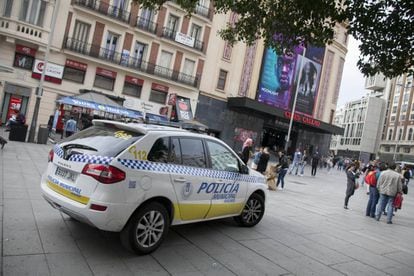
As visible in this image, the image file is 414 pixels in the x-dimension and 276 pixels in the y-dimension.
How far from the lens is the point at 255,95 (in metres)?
37.0

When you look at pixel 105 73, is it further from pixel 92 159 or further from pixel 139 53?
pixel 92 159

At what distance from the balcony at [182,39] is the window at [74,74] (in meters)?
8.04

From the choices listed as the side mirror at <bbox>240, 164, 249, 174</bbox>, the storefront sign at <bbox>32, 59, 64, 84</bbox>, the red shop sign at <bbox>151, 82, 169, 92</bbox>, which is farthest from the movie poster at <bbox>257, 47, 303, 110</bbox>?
the side mirror at <bbox>240, 164, 249, 174</bbox>

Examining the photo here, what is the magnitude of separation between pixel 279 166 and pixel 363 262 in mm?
8305

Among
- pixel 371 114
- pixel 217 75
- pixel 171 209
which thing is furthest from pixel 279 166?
pixel 371 114

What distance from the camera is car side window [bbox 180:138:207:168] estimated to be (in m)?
5.52

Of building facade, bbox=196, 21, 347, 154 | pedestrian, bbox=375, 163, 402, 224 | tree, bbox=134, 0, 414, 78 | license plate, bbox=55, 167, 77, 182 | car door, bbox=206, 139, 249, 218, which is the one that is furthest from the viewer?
building facade, bbox=196, 21, 347, 154

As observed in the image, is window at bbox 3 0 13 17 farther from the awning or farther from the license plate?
the license plate

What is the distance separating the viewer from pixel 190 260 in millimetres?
4945

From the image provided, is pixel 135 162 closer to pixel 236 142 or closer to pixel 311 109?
pixel 236 142

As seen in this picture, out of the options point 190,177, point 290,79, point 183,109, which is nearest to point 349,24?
point 190,177

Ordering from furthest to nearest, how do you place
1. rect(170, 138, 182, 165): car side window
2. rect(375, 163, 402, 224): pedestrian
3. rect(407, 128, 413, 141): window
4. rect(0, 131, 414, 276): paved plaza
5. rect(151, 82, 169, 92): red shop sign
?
rect(407, 128, 413, 141): window, rect(151, 82, 169, 92): red shop sign, rect(375, 163, 402, 224): pedestrian, rect(170, 138, 182, 165): car side window, rect(0, 131, 414, 276): paved plaza

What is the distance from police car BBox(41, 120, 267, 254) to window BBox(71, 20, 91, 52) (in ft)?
78.8

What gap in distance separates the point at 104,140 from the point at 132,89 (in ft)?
85.5
